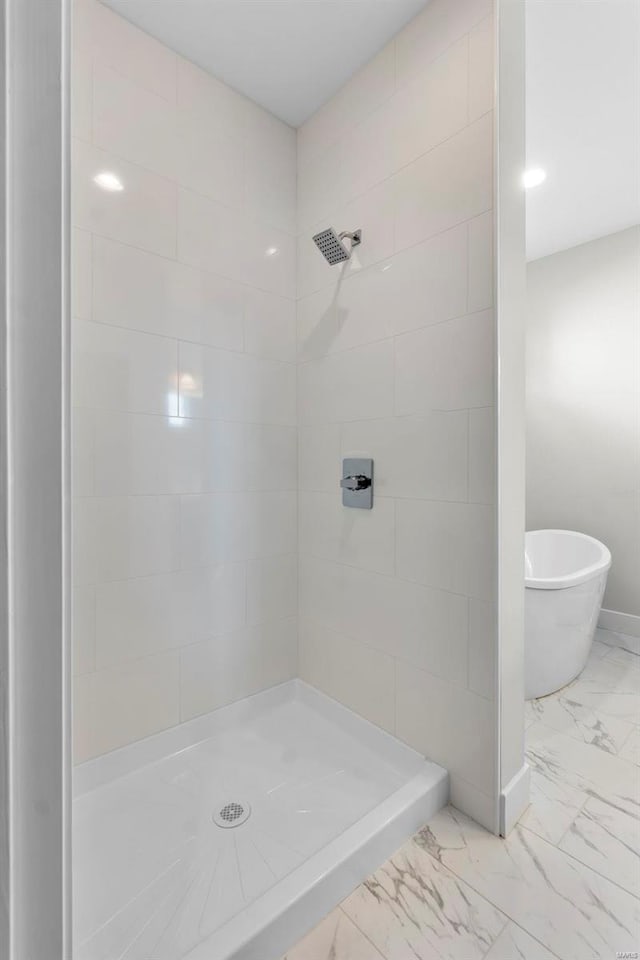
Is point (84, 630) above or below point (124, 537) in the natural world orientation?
below

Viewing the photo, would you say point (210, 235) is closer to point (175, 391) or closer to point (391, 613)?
point (175, 391)

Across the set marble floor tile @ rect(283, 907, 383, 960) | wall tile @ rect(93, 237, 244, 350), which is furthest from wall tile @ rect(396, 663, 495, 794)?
wall tile @ rect(93, 237, 244, 350)

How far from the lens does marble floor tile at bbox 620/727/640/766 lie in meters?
1.55

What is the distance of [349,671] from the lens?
1.66m

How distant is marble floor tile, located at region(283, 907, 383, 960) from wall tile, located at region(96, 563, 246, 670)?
0.86 meters

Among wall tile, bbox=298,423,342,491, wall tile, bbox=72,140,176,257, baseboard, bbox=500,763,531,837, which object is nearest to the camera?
baseboard, bbox=500,763,531,837

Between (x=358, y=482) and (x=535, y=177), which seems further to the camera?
(x=535, y=177)

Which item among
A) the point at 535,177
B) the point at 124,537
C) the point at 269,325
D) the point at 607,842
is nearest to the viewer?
the point at 607,842

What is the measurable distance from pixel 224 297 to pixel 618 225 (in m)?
2.58

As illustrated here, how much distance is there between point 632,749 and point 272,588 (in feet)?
4.81

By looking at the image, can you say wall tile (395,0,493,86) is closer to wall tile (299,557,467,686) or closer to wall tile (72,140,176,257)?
wall tile (72,140,176,257)

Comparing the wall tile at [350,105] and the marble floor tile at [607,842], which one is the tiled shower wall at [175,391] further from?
the marble floor tile at [607,842]

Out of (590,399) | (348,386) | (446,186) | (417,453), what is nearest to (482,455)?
(417,453)

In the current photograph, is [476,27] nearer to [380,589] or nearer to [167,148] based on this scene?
[167,148]
